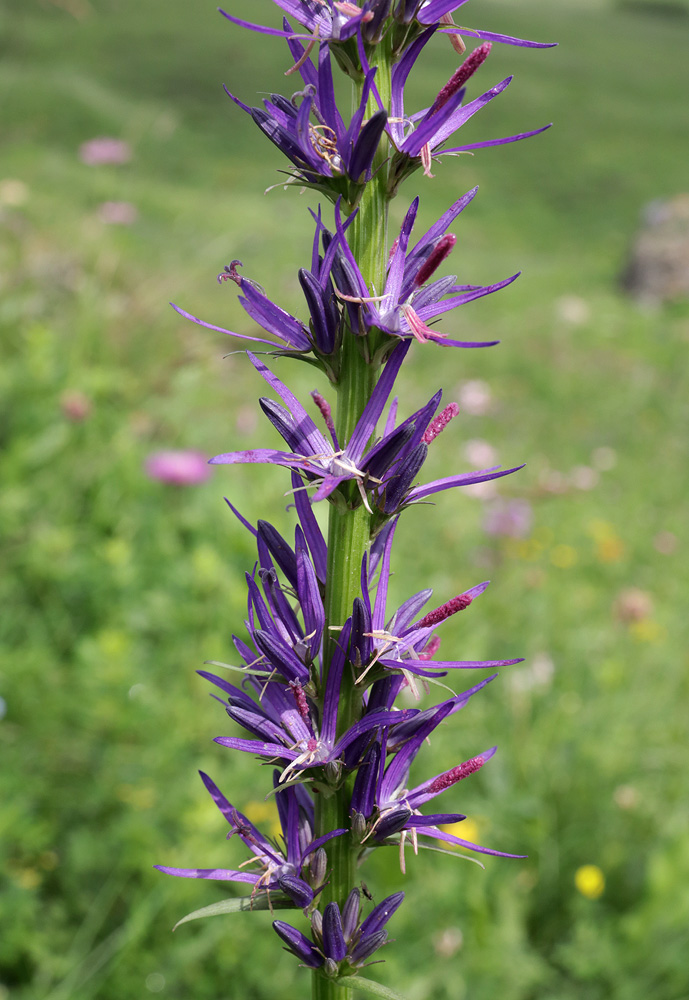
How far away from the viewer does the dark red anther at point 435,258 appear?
1228 mm

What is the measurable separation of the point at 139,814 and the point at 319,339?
2.60 metres

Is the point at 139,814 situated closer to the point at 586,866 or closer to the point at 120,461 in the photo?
the point at 586,866

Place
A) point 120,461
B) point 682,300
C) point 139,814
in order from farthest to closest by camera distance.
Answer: point 682,300 < point 120,461 < point 139,814

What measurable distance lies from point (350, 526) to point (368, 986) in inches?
28.6

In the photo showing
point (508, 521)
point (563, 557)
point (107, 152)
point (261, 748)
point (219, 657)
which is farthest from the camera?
point (563, 557)

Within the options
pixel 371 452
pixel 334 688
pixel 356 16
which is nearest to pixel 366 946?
pixel 334 688

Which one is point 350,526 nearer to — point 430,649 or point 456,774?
point 430,649

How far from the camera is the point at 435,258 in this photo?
1258 millimetres

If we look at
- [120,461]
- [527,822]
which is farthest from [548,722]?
[120,461]

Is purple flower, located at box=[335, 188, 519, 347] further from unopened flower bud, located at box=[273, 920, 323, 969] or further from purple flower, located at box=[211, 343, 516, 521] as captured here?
unopened flower bud, located at box=[273, 920, 323, 969]

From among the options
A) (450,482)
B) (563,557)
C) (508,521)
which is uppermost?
(450,482)

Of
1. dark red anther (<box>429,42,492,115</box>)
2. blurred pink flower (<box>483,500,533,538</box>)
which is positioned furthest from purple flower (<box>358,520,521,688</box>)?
blurred pink flower (<box>483,500,533,538</box>)

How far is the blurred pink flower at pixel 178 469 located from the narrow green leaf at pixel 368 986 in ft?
12.5

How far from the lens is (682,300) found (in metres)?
18.9
